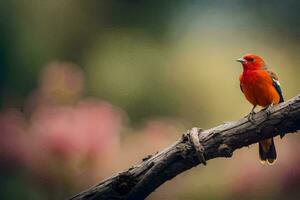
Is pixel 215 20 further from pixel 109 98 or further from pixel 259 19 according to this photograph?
pixel 109 98

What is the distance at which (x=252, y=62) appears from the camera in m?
1.38

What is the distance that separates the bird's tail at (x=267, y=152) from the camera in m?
1.40

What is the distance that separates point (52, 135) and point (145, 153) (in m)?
0.24

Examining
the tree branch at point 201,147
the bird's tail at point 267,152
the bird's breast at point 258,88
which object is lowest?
the tree branch at point 201,147

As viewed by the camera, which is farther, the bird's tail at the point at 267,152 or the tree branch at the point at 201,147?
the bird's tail at the point at 267,152

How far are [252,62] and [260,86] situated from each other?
0.23 ft

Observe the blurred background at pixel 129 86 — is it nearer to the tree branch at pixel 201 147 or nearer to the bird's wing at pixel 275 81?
the bird's wing at pixel 275 81

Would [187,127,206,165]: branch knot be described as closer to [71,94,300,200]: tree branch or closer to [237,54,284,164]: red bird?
[71,94,300,200]: tree branch

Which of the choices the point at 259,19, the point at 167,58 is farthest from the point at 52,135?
the point at 259,19

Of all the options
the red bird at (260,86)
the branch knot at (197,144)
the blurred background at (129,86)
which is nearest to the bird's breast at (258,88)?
the red bird at (260,86)

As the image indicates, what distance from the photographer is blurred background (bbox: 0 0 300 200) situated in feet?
4.75

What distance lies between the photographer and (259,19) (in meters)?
1.55

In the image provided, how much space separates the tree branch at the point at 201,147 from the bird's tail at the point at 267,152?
0.28 metres

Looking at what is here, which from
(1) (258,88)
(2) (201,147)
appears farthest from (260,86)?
(2) (201,147)
